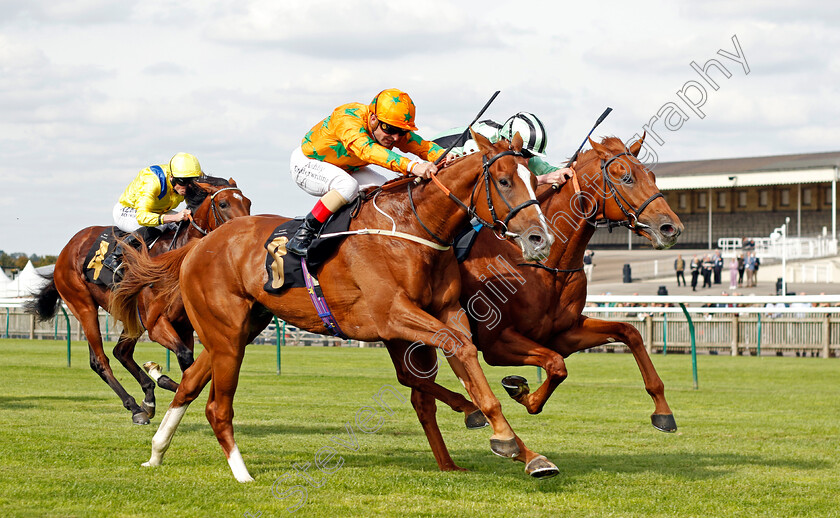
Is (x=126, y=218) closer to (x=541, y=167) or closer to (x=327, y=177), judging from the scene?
(x=327, y=177)

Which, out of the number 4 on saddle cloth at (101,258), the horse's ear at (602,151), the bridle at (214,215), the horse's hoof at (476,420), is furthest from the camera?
the number 4 on saddle cloth at (101,258)

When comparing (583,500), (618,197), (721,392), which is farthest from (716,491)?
(721,392)

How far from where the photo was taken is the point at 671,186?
165 ft

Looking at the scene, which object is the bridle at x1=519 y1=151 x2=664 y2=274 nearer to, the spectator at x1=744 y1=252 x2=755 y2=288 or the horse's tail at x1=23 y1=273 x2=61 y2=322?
the horse's tail at x1=23 y1=273 x2=61 y2=322

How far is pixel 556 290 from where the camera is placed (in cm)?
Result: 656

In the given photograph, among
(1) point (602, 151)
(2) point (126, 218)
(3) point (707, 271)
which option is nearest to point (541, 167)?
(1) point (602, 151)

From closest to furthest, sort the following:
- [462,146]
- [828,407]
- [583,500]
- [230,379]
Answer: [583,500] < [230,379] < [462,146] < [828,407]

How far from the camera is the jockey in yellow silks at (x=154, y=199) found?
29.4ft

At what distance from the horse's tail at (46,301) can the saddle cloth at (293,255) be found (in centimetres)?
556

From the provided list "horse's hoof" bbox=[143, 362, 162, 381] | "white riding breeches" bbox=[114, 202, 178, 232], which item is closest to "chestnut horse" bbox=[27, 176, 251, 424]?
"horse's hoof" bbox=[143, 362, 162, 381]

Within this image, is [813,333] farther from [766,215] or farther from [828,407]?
[766,215]

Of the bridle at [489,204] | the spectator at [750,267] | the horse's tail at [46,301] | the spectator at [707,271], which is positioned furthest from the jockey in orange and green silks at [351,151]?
the spectator at [707,271]

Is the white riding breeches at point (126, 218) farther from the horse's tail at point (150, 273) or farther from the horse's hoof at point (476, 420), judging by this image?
the horse's hoof at point (476, 420)

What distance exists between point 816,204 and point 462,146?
46736mm
